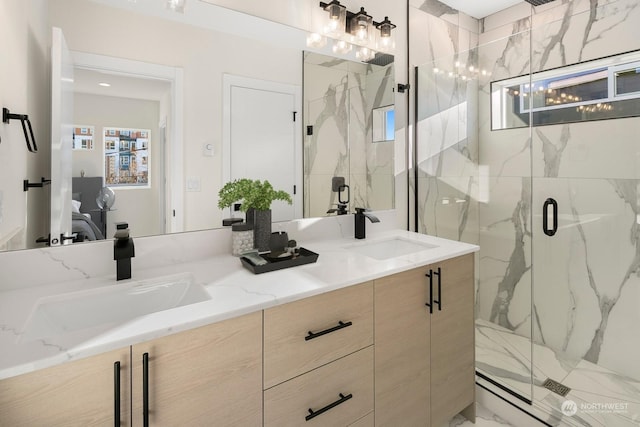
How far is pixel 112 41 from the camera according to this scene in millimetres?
1285

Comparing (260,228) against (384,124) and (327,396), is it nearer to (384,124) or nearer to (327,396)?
(327,396)

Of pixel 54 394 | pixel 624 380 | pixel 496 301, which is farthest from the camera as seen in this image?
pixel 496 301

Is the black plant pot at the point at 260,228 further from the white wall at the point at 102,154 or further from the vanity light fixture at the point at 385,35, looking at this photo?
Result: the vanity light fixture at the point at 385,35

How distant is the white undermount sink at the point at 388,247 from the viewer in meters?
1.82

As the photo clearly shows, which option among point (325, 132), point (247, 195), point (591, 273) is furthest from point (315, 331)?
point (591, 273)

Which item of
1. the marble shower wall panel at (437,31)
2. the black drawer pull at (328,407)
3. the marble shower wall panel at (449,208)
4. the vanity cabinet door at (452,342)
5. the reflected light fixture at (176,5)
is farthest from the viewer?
the marble shower wall panel at (449,208)

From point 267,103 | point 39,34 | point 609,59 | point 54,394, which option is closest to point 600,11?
point 609,59

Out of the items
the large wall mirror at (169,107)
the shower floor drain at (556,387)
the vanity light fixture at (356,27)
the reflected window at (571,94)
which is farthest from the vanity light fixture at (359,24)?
the shower floor drain at (556,387)

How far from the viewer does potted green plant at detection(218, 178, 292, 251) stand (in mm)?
1554

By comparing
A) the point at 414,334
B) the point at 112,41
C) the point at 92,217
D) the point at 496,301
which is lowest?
the point at 496,301

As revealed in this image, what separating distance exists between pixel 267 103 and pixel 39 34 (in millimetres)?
884

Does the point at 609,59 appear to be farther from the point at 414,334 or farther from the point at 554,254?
the point at 414,334

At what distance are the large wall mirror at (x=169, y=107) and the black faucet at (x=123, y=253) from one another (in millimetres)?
153

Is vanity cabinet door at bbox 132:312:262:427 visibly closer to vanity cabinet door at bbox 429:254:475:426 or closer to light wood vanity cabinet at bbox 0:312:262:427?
light wood vanity cabinet at bbox 0:312:262:427
